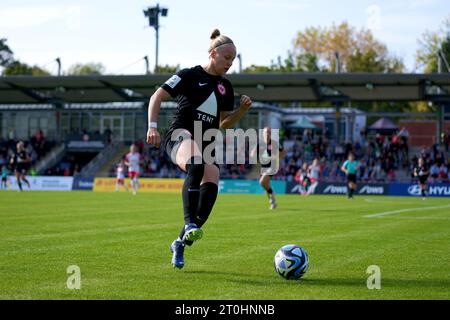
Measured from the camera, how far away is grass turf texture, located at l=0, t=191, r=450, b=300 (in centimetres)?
642

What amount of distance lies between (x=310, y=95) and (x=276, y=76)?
201 inches

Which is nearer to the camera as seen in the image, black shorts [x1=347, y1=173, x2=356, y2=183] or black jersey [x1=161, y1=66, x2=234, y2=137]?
black jersey [x1=161, y1=66, x2=234, y2=137]

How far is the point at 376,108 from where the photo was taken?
78750 millimetres

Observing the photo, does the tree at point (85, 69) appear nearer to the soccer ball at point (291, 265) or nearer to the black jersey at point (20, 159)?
the black jersey at point (20, 159)

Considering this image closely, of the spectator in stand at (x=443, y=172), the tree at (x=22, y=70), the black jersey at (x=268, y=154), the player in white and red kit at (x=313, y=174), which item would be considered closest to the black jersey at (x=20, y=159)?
the player in white and red kit at (x=313, y=174)

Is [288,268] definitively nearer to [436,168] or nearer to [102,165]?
[436,168]

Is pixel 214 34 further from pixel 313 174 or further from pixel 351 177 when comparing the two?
pixel 313 174

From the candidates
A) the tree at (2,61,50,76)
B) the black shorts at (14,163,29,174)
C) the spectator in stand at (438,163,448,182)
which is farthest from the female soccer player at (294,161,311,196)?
the tree at (2,61,50,76)

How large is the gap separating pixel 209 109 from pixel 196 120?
22 cm

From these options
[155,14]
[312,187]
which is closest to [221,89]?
[312,187]

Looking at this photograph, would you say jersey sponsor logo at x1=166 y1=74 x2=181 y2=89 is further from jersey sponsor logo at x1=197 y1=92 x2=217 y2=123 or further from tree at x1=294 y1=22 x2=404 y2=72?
tree at x1=294 y1=22 x2=404 y2=72

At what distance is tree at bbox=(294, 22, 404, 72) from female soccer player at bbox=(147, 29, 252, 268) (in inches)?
2618

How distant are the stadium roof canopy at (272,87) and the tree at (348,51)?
1023 inches
